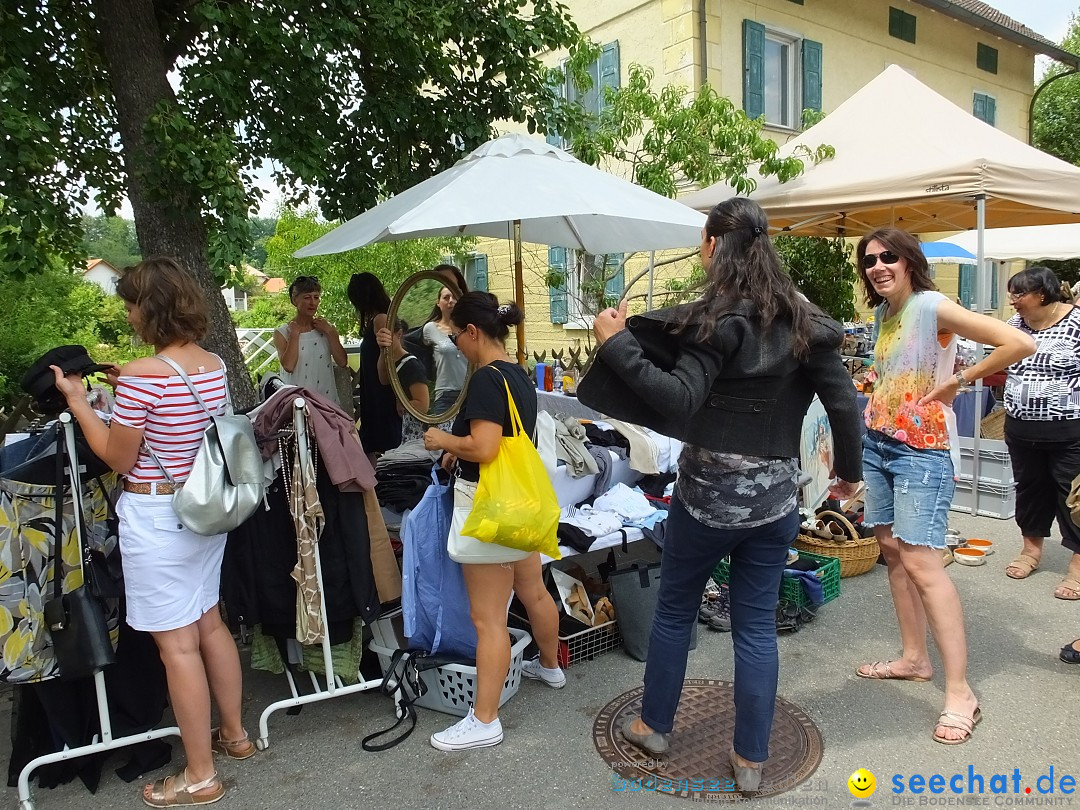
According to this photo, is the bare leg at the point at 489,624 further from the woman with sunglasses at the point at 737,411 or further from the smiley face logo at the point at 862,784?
the smiley face logo at the point at 862,784

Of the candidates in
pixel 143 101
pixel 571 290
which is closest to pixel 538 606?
pixel 143 101

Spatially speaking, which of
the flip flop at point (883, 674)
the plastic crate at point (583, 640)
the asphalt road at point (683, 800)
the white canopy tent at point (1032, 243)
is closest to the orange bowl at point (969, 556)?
the asphalt road at point (683, 800)

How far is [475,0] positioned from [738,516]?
467 cm

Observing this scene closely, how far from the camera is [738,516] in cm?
238

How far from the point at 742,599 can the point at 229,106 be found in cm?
425

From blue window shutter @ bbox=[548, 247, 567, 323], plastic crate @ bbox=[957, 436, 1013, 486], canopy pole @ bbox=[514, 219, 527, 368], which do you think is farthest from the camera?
blue window shutter @ bbox=[548, 247, 567, 323]

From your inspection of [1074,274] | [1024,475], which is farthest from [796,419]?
[1074,274]

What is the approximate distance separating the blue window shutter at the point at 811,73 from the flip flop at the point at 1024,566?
10.1 meters

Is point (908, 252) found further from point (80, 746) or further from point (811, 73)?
point (811, 73)

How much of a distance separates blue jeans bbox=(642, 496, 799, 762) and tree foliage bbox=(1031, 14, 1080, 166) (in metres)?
21.1

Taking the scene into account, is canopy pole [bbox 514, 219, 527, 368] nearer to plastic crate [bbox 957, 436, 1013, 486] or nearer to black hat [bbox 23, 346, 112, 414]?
black hat [bbox 23, 346, 112, 414]

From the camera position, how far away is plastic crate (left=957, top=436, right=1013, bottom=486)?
589 cm

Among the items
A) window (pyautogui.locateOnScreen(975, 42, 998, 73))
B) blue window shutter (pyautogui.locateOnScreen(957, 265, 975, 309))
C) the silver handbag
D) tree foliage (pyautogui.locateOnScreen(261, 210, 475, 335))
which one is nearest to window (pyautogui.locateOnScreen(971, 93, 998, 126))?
window (pyautogui.locateOnScreen(975, 42, 998, 73))

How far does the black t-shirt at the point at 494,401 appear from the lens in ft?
8.91
